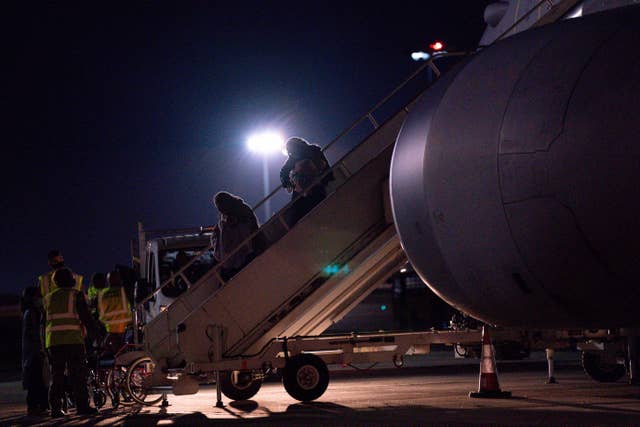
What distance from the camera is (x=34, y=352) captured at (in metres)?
14.3

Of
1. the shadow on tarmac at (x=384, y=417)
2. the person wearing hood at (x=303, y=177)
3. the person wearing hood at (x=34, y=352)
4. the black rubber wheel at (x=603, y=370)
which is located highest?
the person wearing hood at (x=303, y=177)

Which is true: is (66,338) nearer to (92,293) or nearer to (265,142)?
(92,293)

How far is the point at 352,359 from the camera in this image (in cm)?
1253

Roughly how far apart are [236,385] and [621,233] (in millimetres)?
9194

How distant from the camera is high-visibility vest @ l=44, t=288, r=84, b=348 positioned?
12461mm

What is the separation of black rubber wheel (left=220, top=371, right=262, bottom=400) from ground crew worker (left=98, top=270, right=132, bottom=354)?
5.79 feet

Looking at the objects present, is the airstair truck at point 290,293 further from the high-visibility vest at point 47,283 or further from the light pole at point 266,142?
the light pole at point 266,142

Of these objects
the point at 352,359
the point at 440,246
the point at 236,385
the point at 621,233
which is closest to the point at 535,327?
the point at 440,246

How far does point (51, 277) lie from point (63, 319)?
1.50 m

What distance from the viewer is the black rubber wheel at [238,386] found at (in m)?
13.9

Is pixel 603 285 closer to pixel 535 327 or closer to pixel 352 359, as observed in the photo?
pixel 535 327

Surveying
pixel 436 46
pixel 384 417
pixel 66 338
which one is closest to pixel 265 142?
pixel 436 46

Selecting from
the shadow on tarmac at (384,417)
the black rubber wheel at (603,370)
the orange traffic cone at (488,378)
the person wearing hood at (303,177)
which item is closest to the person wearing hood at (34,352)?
the shadow on tarmac at (384,417)

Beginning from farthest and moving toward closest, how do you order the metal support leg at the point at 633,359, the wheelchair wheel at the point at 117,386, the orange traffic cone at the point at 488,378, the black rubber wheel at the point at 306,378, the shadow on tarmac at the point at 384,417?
the wheelchair wheel at the point at 117,386 → the metal support leg at the point at 633,359 → the black rubber wheel at the point at 306,378 → the orange traffic cone at the point at 488,378 → the shadow on tarmac at the point at 384,417
